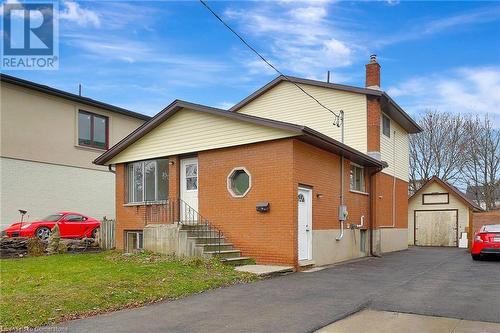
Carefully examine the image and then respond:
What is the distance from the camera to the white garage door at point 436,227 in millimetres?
28703

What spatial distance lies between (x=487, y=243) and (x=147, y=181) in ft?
40.5

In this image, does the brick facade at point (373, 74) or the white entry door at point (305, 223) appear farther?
the brick facade at point (373, 74)

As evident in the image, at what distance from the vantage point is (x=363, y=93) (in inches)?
764

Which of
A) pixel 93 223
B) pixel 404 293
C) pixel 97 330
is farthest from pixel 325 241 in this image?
pixel 93 223

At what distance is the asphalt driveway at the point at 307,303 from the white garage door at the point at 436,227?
17.2 m

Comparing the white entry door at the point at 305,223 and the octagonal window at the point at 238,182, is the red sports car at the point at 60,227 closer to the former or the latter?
the octagonal window at the point at 238,182

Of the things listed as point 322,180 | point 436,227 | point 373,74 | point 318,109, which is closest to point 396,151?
point 373,74

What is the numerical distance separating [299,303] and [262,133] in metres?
6.38

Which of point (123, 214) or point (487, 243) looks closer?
point (487, 243)

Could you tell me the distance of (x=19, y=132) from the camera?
22.6 m

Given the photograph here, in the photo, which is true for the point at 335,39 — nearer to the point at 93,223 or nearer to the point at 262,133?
the point at 262,133

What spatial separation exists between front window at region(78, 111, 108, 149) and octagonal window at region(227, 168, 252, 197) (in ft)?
45.5

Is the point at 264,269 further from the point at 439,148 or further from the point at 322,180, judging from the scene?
the point at 439,148

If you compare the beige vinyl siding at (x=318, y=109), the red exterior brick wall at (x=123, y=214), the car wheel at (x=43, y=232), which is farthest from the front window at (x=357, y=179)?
the car wheel at (x=43, y=232)
